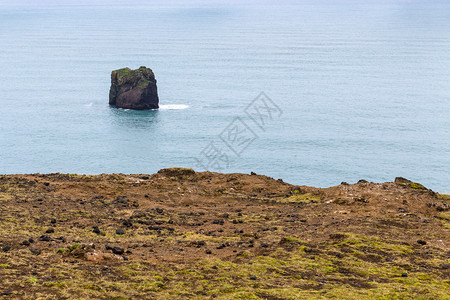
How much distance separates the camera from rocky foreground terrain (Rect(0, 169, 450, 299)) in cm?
1967

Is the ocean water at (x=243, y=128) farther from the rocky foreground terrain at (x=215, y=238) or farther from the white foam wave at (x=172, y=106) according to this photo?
the rocky foreground terrain at (x=215, y=238)

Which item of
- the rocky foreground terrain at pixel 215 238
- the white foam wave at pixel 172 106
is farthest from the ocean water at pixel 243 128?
the rocky foreground terrain at pixel 215 238

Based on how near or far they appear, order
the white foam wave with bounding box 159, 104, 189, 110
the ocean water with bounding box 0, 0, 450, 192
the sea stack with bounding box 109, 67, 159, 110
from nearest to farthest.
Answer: the ocean water with bounding box 0, 0, 450, 192 < the sea stack with bounding box 109, 67, 159, 110 < the white foam wave with bounding box 159, 104, 189, 110

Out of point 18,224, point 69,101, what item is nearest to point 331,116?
point 69,101

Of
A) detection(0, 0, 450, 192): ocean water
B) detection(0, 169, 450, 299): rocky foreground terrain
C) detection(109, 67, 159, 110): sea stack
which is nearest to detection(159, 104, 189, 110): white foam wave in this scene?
detection(0, 0, 450, 192): ocean water

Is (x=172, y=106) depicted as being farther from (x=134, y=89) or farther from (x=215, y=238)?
(x=215, y=238)

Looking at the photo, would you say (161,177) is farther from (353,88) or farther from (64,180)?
(353,88)

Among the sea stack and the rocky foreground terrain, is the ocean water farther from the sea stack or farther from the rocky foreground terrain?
the rocky foreground terrain

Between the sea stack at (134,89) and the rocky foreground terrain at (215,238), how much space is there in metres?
97.4

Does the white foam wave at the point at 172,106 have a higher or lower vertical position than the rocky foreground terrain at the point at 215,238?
higher

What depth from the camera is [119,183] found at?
36719 mm

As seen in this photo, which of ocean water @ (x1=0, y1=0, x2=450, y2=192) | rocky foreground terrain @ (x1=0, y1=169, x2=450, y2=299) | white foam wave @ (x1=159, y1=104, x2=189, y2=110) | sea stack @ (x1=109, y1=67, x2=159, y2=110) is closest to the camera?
rocky foreground terrain @ (x1=0, y1=169, x2=450, y2=299)

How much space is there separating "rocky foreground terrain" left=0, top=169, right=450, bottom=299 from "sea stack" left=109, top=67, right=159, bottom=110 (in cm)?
9736

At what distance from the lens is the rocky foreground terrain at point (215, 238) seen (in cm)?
1967
